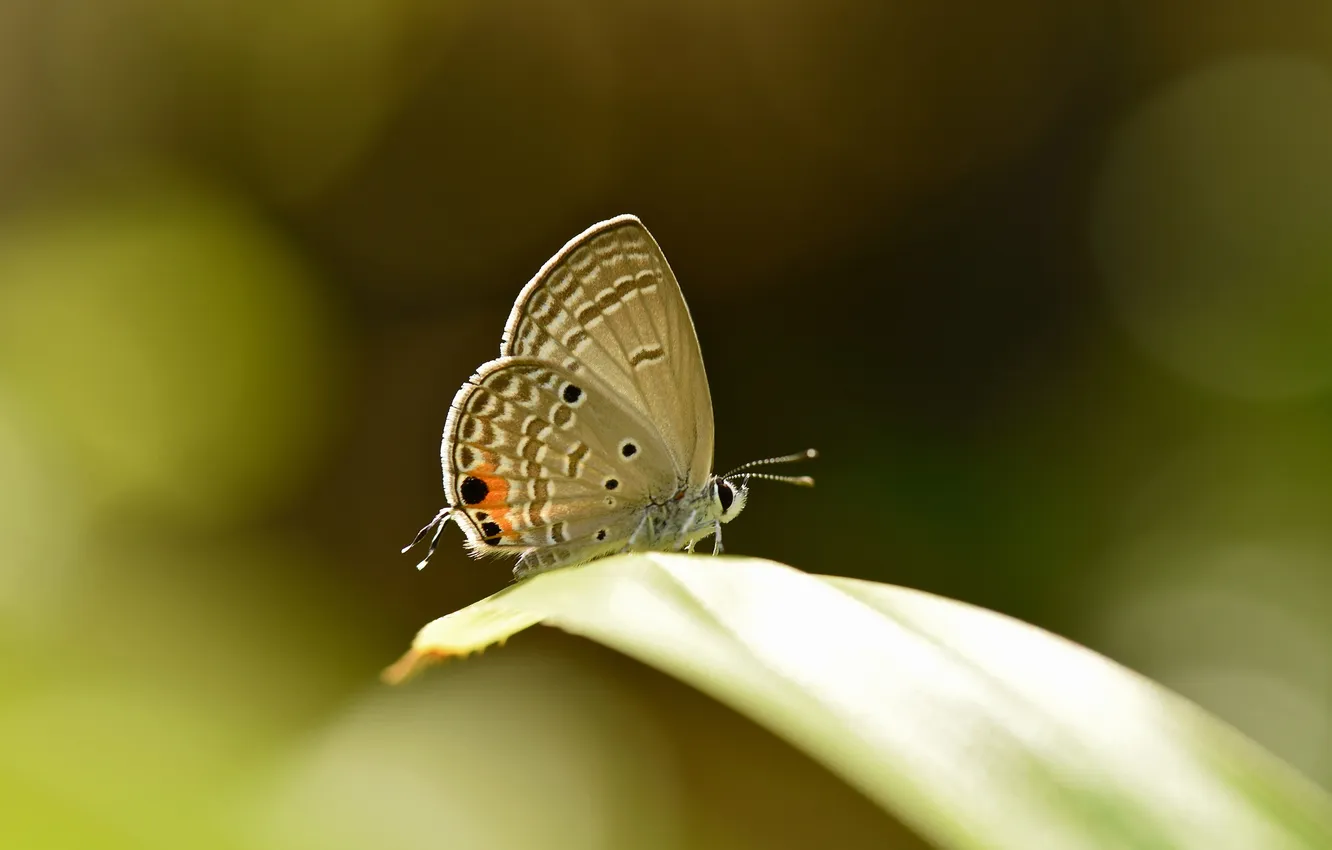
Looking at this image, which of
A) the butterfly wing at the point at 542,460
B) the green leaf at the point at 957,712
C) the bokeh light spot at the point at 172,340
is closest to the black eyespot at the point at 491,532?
the butterfly wing at the point at 542,460

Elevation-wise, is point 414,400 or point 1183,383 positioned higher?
point 414,400

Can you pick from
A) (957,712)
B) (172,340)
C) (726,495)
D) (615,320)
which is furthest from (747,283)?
(957,712)

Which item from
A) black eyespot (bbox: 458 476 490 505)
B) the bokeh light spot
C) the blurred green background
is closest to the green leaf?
black eyespot (bbox: 458 476 490 505)

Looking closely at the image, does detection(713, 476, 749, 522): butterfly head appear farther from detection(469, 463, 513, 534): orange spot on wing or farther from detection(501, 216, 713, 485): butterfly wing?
detection(469, 463, 513, 534): orange spot on wing

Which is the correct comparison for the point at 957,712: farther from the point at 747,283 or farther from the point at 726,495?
the point at 747,283

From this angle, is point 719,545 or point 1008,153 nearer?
point 719,545

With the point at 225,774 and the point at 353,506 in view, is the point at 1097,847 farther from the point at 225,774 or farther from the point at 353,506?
the point at 353,506

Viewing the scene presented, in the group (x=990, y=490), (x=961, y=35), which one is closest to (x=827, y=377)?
(x=990, y=490)

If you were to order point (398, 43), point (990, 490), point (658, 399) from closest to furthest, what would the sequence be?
point (658, 399), point (990, 490), point (398, 43)
